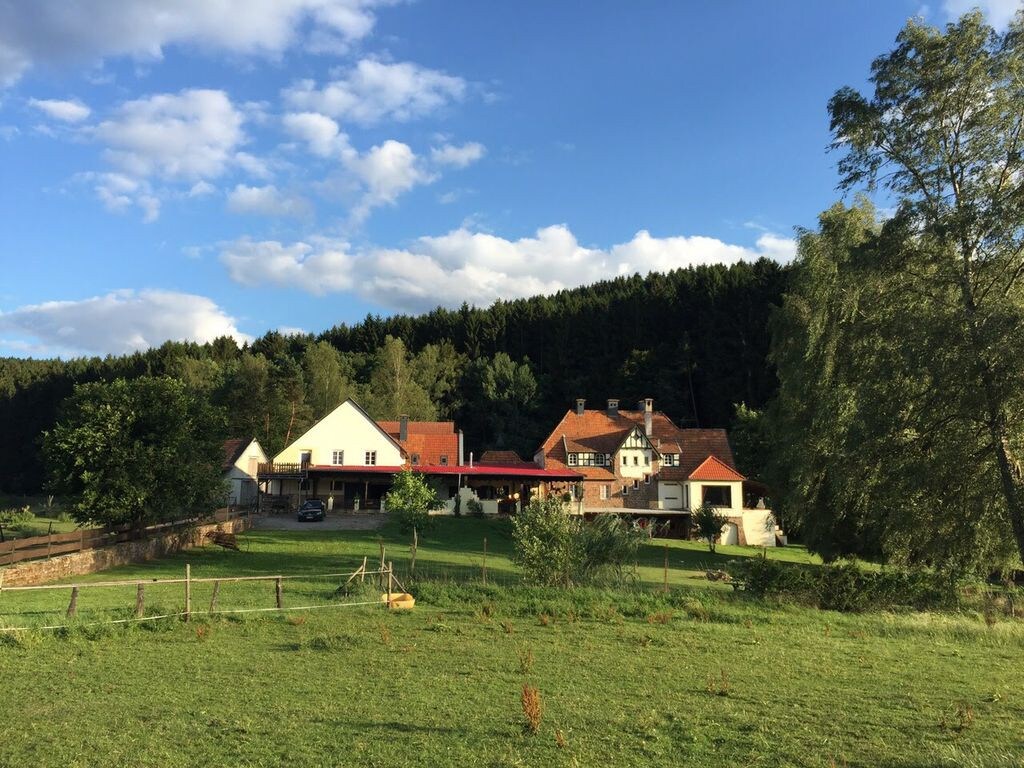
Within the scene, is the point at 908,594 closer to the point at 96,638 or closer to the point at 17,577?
the point at 96,638

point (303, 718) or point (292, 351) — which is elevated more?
point (292, 351)

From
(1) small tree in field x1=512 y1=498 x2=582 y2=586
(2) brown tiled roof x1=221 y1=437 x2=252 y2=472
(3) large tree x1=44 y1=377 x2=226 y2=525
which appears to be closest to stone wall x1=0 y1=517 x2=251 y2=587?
(3) large tree x1=44 y1=377 x2=226 y2=525

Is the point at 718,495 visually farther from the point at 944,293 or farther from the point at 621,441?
the point at 944,293

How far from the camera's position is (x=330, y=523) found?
39938 millimetres

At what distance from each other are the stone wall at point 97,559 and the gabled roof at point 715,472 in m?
31.8

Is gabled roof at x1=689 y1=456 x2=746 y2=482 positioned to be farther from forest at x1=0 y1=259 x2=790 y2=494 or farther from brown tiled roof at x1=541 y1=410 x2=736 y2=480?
forest at x1=0 y1=259 x2=790 y2=494

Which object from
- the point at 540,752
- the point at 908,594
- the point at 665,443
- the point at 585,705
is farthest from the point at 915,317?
the point at 665,443

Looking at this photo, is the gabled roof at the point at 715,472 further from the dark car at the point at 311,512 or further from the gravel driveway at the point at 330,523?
the dark car at the point at 311,512

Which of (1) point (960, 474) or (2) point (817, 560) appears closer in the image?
(1) point (960, 474)

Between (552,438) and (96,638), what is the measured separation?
4524 centimetres

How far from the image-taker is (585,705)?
28.2 feet

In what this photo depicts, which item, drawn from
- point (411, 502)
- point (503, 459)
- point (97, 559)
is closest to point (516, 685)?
point (97, 559)

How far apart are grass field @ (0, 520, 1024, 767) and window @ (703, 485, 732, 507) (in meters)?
30.8

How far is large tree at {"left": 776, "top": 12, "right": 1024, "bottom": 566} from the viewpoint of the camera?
1625cm
